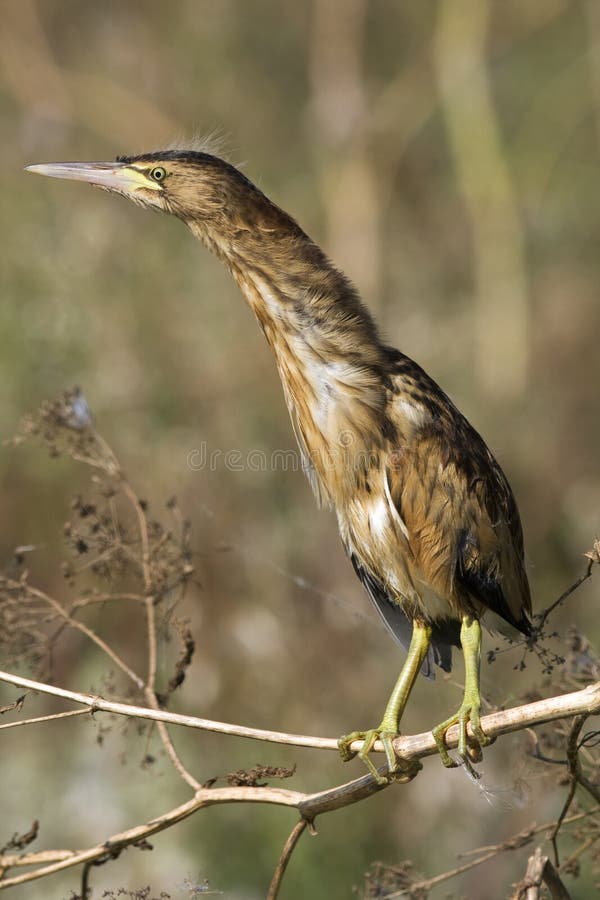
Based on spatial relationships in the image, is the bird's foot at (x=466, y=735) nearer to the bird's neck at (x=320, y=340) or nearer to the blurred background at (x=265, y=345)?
the blurred background at (x=265, y=345)

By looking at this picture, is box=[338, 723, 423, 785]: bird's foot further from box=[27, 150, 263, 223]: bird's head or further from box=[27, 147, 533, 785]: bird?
box=[27, 150, 263, 223]: bird's head

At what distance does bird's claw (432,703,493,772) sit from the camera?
115 inches

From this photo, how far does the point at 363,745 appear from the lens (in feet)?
10.2

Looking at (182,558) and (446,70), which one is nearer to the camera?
(182,558)

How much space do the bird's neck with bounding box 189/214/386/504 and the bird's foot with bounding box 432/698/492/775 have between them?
68 centimetres

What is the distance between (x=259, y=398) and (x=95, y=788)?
9.22ft

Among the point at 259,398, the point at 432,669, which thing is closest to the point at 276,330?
the point at 432,669

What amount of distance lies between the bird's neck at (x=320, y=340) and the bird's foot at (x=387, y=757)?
2.10ft

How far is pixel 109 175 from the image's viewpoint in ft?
11.3

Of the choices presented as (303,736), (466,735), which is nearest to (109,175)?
(303,736)

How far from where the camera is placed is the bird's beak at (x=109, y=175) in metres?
3.43

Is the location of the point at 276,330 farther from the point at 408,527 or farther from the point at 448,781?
the point at 448,781

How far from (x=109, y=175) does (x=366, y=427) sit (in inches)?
41.2

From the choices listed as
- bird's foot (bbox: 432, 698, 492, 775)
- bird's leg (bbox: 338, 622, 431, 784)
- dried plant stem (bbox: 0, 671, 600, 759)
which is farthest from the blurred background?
dried plant stem (bbox: 0, 671, 600, 759)
